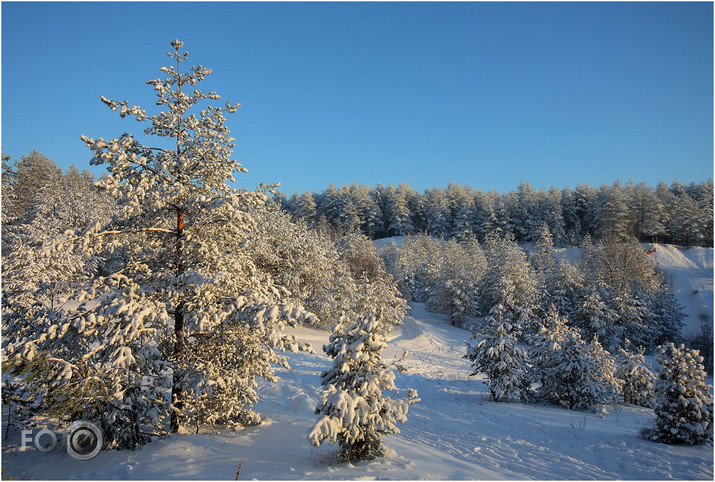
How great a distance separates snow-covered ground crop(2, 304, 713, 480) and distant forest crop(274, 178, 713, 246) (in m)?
49.7

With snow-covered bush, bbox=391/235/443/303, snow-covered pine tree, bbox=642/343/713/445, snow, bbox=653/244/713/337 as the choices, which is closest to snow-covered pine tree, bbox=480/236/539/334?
snow-covered bush, bbox=391/235/443/303

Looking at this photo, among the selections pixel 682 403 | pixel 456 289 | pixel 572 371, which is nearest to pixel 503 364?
pixel 572 371

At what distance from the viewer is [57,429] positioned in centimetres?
836

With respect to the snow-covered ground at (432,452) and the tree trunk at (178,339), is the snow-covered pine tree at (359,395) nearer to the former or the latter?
the snow-covered ground at (432,452)

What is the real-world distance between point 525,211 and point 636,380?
63934mm

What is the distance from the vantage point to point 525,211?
74.3 meters

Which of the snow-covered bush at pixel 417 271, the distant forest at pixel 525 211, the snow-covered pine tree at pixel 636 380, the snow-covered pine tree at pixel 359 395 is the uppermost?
the distant forest at pixel 525 211

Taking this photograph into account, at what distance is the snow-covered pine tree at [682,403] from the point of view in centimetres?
945

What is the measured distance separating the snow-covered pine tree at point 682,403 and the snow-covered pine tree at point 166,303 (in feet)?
31.2

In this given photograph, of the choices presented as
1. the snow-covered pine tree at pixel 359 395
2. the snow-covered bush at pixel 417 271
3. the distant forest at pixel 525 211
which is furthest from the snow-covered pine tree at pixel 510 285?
the snow-covered pine tree at pixel 359 395

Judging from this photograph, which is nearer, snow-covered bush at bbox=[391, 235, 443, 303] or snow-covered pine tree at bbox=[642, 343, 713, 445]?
snow-covered pine tree at bbox=[642, 343, 713, 445]

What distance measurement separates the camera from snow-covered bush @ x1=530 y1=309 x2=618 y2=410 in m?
13.7

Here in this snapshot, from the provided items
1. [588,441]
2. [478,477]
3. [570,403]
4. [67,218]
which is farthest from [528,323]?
[67,218]

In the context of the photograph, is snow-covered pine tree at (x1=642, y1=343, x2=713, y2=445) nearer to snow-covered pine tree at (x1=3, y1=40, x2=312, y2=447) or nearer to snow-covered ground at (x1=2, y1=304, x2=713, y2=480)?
snow-covered ground at (x1=2, y1=304, x2=713, y2=480)
